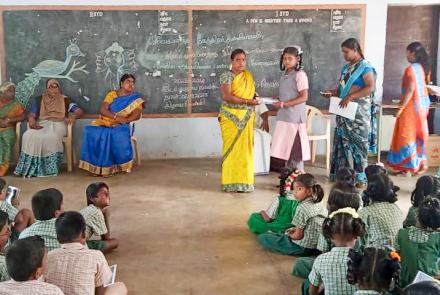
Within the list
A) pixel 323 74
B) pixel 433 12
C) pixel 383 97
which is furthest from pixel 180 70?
pixel 433 12

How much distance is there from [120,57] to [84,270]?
4.74 meters

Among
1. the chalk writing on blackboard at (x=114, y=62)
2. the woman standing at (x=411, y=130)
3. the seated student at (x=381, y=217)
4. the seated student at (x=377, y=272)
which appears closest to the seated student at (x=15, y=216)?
the seated student at (x=381, y=217)

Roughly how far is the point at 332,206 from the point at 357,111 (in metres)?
2.58

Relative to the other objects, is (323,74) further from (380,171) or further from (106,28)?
(380,171)

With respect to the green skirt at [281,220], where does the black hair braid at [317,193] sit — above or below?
above

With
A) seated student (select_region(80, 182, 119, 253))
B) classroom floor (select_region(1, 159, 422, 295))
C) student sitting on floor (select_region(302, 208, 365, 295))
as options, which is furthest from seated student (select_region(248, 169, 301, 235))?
student sitting on floor (select_region(302, 208, 365, 295))

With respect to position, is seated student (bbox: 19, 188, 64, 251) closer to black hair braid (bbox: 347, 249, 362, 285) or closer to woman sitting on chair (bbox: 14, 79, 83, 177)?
black hair braid (bbox: 347, 249, 362, 285)

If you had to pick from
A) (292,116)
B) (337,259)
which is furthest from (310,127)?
(337,259)

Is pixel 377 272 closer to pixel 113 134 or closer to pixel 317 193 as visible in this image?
pixel 317 193

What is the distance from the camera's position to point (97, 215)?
4.16 meters

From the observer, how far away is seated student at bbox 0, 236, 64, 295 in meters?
2.48

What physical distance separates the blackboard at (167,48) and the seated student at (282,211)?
3.02m

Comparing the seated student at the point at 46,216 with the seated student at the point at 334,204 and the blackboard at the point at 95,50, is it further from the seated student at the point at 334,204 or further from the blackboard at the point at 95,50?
the blackboard at the point at 95,50

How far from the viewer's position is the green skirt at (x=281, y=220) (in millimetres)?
4527
